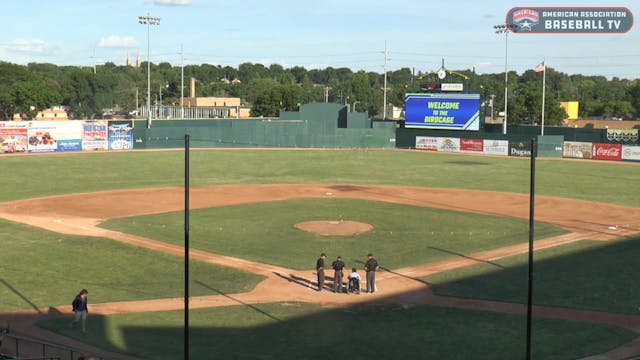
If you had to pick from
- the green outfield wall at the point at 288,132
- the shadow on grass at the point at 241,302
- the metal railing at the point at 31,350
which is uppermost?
the green outfield wall at the point at 288,132

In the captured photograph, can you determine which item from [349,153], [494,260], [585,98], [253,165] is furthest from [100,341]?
[585,98]

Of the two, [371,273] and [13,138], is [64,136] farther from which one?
[371,273]

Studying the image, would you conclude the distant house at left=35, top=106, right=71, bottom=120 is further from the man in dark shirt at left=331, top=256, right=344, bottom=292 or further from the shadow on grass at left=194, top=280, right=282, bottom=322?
the man in dark shirt at left=331, top=256, right=344, bottom=292

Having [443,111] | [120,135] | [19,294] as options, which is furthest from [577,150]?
[19,294]

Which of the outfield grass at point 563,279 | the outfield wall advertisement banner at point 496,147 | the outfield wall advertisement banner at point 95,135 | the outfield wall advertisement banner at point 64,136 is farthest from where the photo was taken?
the outfield wall advertisement banner at point 496,147

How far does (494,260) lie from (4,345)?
70.6ft

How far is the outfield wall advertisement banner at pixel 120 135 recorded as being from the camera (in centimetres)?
8925

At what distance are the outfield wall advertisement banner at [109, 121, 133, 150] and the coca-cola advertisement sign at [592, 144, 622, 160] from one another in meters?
55.4

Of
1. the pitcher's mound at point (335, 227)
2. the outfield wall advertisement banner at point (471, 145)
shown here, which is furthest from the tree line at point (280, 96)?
the pitcher's mound at point (335, 227)

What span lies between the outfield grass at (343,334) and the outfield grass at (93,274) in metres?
2.97

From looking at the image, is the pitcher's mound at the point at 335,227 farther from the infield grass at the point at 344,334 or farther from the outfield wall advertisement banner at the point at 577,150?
the outfield wall advertisement banner at the point at 577,150

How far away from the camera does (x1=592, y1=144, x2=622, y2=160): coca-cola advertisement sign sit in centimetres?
8294

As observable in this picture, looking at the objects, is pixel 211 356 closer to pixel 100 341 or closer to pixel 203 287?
pixel 100 341

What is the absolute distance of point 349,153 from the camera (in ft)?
302
